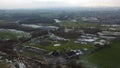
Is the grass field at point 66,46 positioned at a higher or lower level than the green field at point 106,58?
lower

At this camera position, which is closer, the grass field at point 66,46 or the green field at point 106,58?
the green field at point 106,58

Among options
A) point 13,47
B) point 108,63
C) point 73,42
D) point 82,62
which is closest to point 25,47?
point 13,47

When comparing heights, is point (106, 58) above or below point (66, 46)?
above

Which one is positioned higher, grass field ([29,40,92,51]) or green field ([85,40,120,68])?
green field ([85,40,120,68])

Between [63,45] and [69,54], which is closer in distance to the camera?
[69,54]

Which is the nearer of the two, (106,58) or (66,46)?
(106,58)

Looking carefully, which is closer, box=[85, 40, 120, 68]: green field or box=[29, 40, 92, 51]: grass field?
box=[85, 40, 120, 68]: green field

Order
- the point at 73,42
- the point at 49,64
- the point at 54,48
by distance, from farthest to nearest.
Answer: the point at 73,42
the point at 54,48
the point at 49,64

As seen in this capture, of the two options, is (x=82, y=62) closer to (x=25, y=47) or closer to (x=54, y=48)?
(x=54, y=48)
